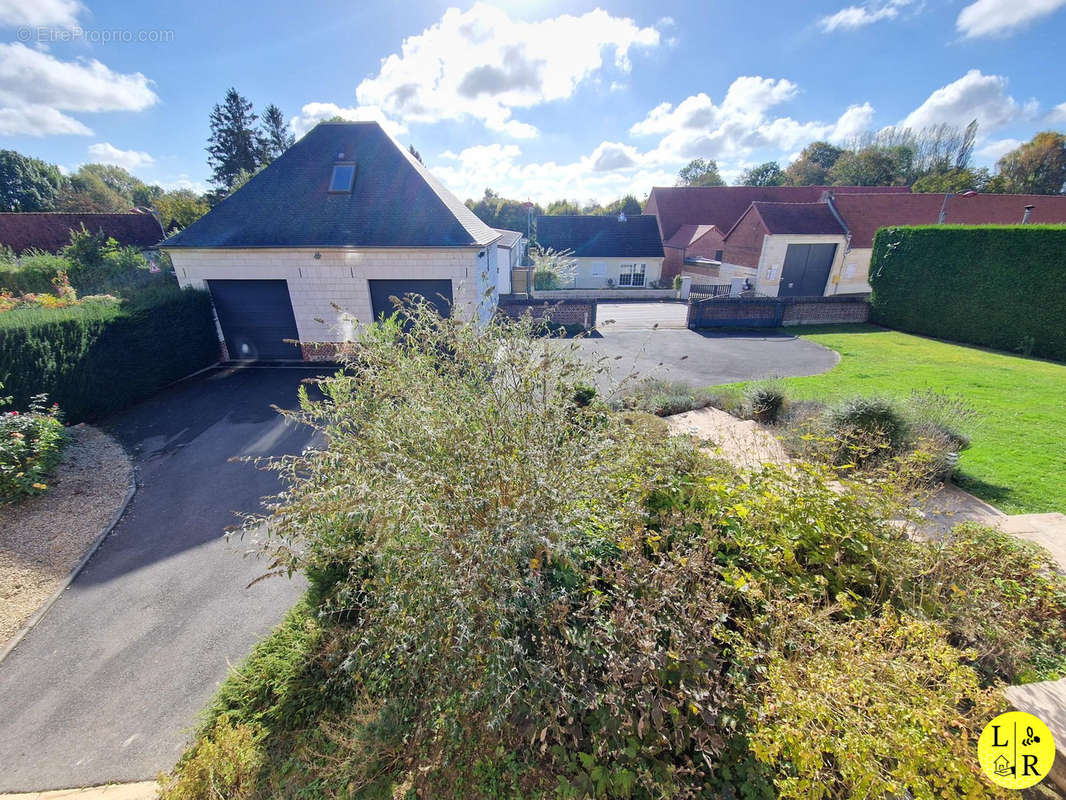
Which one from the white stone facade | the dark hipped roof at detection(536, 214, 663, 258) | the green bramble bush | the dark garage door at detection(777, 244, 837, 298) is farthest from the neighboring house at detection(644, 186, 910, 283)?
the green bramble bush

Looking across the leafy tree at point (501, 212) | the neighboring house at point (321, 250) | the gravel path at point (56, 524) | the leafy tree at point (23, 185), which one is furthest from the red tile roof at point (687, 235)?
the leafy tree at point (23, 185)

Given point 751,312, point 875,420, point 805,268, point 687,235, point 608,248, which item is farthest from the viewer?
point 687,235

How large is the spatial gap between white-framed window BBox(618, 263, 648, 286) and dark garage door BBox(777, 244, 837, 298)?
8295mm

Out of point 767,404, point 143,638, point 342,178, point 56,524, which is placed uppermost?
point 342,178

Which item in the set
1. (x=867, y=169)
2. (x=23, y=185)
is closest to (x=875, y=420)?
(x=867, y=169)

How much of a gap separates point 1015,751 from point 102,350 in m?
12.6

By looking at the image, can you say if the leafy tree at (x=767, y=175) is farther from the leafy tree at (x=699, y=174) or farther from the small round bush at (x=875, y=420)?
the small round bush at (x=875, y=420)

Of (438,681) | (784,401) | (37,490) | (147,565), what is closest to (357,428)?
(438,681)

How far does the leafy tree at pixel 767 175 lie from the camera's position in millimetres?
50312

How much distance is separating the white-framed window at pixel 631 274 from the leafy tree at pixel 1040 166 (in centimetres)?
3717

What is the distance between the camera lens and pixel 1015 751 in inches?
76.1

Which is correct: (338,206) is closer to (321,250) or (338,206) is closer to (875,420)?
(321,250)

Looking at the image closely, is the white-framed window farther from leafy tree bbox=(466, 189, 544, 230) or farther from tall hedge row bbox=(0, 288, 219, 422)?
tall hedge row bbox=(0, 288, 219, 422)

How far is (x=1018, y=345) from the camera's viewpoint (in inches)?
515
